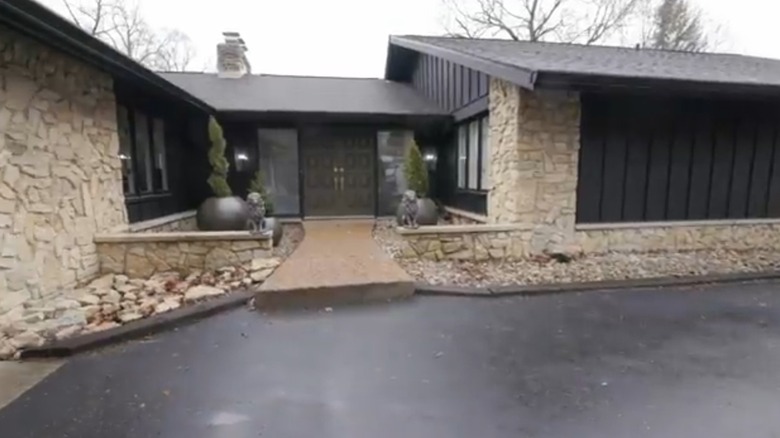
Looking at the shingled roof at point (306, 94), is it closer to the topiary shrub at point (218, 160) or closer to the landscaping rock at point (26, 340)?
the topiary shrub at point (218, 160)

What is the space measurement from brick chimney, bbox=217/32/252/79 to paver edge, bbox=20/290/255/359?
852 centimetres

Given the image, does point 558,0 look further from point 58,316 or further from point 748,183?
point 58,316

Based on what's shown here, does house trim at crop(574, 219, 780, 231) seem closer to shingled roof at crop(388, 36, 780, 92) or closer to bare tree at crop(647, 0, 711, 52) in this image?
shingled roof at crop(388, 36, 780, 92)

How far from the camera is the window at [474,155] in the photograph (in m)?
8.05

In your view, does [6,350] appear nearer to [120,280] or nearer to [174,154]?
[120,280]

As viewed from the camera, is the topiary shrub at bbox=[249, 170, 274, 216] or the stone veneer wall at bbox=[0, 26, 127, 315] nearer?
the stone veneer wall at bbox=[0, 26, 127, 315]

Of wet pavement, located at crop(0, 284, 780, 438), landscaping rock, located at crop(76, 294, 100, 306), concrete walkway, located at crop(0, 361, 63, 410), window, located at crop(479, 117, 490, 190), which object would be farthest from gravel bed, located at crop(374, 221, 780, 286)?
concrete walkway, located at crop(0, 361, 63, 410)

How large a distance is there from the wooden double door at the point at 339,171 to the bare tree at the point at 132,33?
1184cm

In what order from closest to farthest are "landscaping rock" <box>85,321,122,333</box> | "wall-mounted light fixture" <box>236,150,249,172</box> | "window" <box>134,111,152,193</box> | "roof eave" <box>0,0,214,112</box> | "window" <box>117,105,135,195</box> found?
"roof eave" <box>0,0,214,112</box>, "landscaping rock" <box>85,321,122,333</box>, "window" <box>117,105,135,195</box>, "window" <box>134,111,152,193</box>, "wall-mounted light fixture" <box>236,150,249,172</box>

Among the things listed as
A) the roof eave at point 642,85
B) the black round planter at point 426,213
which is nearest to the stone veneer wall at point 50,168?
the black round planter at point 426,213

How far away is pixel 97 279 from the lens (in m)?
5.50

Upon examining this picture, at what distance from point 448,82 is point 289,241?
16.1 feet

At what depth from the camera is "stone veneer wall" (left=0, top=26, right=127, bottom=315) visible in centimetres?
411

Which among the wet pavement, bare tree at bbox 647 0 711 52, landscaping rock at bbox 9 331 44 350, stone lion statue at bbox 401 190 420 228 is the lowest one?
the wet pavement
